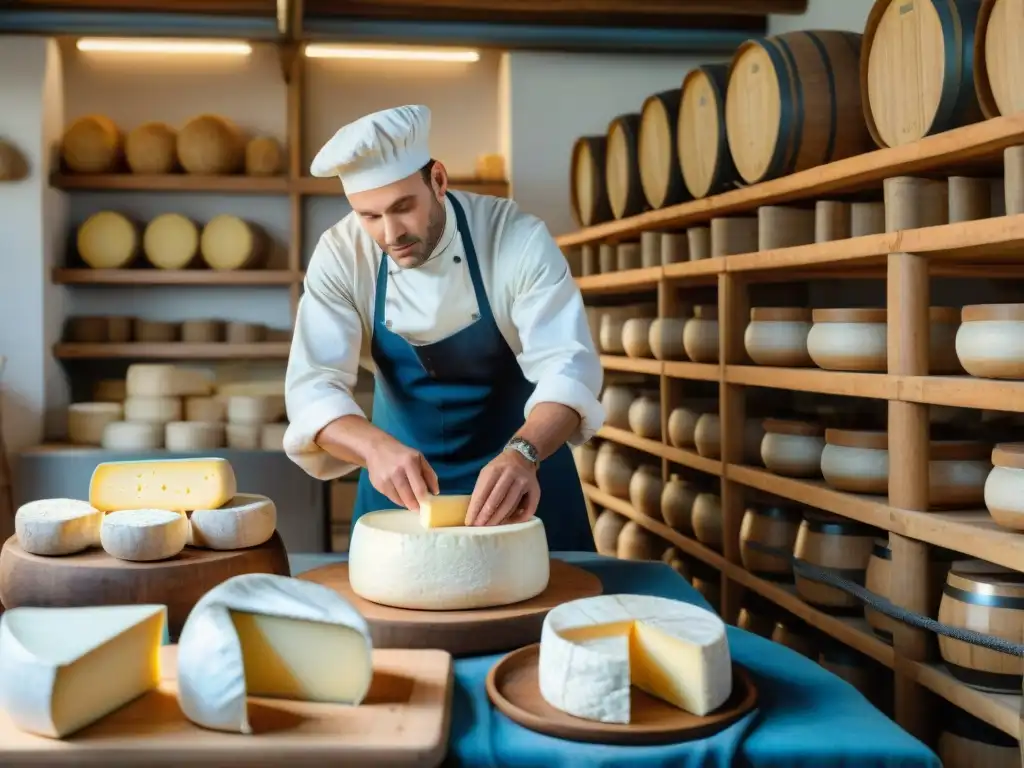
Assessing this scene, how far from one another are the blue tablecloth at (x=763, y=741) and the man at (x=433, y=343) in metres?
0.56

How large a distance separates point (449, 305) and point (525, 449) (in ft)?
1.75

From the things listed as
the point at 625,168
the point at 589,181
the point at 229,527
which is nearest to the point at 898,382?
the point at 229,527

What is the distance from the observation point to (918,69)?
2230mm

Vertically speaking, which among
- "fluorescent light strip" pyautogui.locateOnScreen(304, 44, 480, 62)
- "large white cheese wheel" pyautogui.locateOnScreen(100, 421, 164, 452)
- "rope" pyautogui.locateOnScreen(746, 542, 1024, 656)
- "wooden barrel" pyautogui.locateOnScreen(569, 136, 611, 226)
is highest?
"fluorescent light strip" pyautogui.locateOnScreen(304, 44, 480, 62)

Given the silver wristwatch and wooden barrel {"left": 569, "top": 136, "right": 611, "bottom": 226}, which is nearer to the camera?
the silver wristwatch

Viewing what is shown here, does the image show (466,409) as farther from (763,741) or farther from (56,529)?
(763,741)

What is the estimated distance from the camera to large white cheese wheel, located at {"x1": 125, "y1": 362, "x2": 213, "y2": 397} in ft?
14.9

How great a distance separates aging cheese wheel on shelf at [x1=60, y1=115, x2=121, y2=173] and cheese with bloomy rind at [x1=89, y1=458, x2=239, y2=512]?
346cm

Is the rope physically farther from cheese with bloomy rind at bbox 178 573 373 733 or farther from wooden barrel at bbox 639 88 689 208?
wooden barrel at bbox 639 88 689 208

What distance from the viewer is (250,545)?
5.32 feet

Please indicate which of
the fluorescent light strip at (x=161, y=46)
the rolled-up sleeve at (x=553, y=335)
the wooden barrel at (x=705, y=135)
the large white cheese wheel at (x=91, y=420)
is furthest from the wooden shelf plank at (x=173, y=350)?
the rolled-up sleeve at (x=553, y=335)

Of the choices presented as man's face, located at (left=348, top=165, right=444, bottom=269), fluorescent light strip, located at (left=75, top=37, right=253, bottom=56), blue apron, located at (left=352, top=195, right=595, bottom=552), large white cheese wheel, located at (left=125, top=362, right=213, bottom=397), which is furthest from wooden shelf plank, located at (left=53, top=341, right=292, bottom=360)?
man's face, located at (left=348, top=165, right=444, bottom=269)

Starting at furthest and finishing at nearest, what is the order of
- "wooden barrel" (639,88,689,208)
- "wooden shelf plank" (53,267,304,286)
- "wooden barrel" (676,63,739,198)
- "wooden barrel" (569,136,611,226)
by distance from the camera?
"wooden shelf plank" (53,267,304,286)
"wooden barrel" (569,136,611,226)
"wooden barrel" (639,88,689,208)
"wooden barrel" (676,63,739,198)

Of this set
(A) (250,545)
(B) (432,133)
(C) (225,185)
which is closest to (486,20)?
(B) (432,133)
